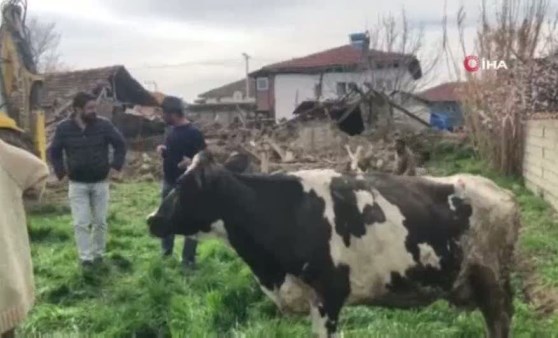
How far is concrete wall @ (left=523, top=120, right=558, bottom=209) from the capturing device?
11758 mm

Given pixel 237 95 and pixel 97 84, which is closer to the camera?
pixel 97 84

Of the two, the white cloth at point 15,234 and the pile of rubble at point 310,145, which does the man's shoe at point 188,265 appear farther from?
the pile of rubble at point 310,145

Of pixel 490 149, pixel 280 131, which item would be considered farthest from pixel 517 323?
pixel 280 131

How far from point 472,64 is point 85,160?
39.3 ft

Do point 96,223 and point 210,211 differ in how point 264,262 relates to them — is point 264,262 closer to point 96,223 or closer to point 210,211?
point 210,211

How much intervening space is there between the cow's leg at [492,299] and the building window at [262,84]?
5256cm

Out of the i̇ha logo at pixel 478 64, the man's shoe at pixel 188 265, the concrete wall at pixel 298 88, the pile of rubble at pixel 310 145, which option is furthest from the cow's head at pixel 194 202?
the concrete wall at pixel 298 88

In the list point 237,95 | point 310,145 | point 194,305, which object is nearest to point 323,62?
point 237,95

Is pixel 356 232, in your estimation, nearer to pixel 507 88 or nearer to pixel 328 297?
pixel 328 297

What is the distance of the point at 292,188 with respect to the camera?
582cm

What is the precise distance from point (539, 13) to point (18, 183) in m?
15.8

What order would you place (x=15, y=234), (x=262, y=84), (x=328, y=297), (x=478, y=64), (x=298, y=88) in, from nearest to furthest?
(x=15, y=234), (x=328, y=297), (x=478, y=64), (x=298, y=88), (x=262, y=84)

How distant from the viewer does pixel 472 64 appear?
62.1ft

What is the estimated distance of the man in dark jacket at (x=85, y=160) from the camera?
28.9 ft
